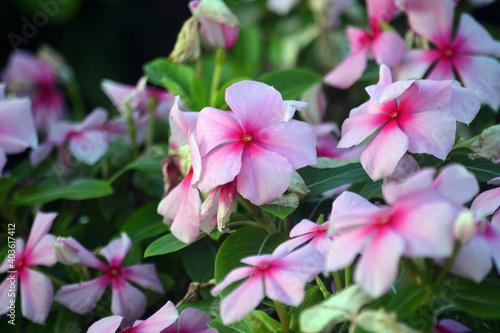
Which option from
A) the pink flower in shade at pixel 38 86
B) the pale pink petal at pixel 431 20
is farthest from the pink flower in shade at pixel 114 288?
the pink flower in shade at pixel 38 86

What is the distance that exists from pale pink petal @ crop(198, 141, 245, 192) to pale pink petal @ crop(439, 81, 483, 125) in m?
0.26

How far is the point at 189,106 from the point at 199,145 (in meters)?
0.30

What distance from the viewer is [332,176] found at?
2.45 ft

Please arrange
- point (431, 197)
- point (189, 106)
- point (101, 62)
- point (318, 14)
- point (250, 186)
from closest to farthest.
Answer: point (431, 197) → point (250, 186) → point (189, 106) → point (318, 14) → point (101, 62)

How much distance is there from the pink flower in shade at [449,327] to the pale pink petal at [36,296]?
53cm

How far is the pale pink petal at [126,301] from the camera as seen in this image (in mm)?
743

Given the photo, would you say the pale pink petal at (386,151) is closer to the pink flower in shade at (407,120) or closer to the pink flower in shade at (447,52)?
the pink flower in shade at (407,120)

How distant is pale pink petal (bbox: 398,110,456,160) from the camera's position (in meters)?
0.61

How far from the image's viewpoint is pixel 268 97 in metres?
0.63

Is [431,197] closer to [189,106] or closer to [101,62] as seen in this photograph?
[189,106]

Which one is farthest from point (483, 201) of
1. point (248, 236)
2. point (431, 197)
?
point (248, 236)

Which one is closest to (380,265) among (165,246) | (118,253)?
(165,246)

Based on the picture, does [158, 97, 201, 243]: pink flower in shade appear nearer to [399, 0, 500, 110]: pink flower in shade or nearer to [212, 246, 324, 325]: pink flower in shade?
[212, 246, 324, 325]: pink flower in shade

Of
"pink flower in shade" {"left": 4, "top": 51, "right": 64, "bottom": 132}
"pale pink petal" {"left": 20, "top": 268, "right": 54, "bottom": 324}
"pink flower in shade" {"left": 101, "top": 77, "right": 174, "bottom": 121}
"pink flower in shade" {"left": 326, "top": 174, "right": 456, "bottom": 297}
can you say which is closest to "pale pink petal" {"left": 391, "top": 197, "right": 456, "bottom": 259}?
"pink flower in shade" {"left": 326, "top": 174, "right": 456, "bottom": 297}
